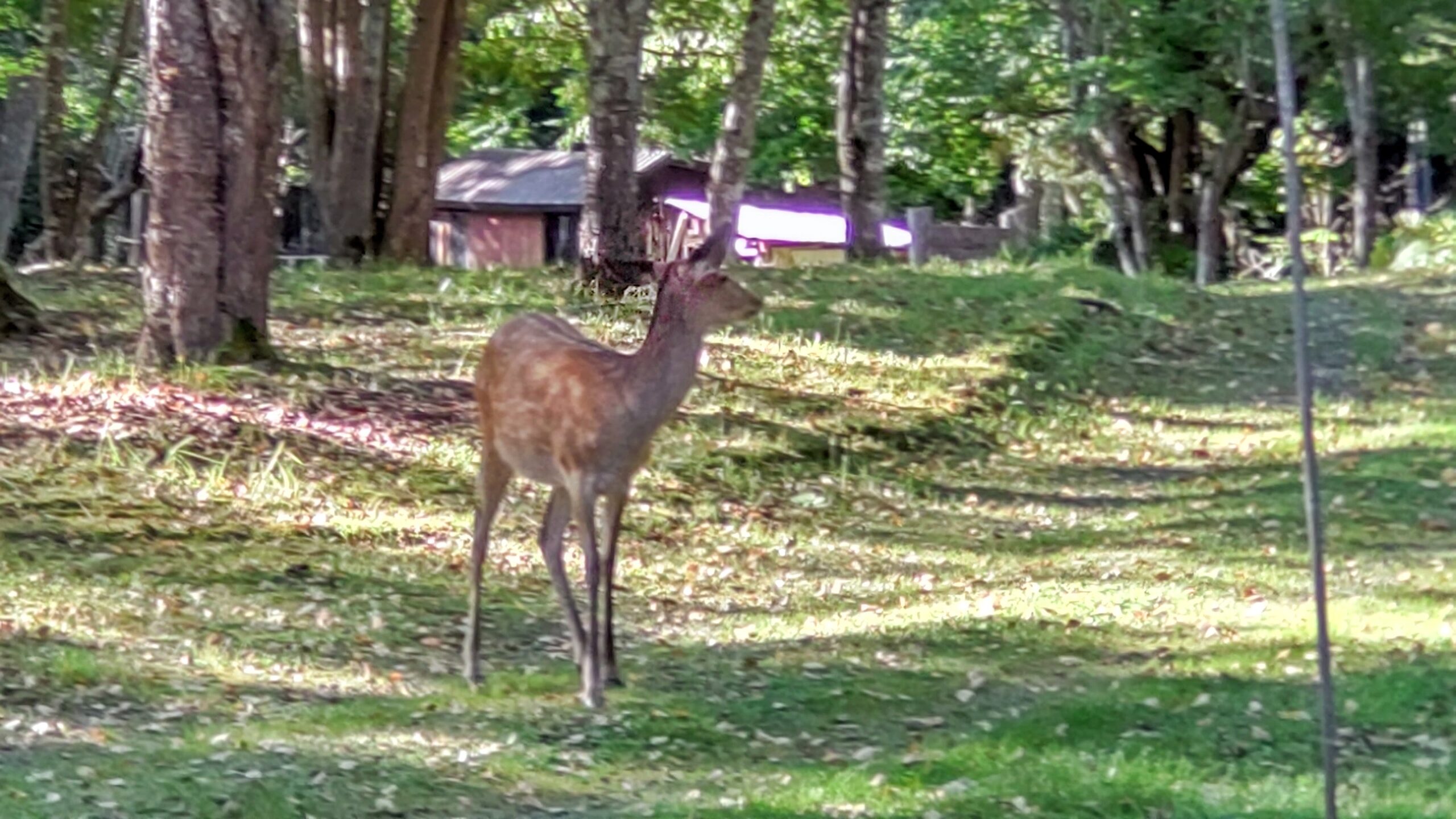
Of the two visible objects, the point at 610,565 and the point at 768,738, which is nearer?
the point at 768,738

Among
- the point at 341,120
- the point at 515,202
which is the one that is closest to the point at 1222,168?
the point at 341,120

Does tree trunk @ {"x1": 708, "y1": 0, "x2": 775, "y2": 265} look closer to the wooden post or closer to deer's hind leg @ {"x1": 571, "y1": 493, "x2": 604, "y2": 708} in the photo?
deer's hind leg @ {"x1": 571, "y1": 493, "x2": 604, "y2": 708}

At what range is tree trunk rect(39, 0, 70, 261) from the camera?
21.5m

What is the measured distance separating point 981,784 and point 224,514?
213 inches

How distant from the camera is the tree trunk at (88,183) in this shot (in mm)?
23969

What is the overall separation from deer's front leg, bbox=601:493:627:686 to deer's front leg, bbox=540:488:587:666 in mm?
110

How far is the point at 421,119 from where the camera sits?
21.0 metres

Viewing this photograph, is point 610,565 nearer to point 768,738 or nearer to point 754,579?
point 768,738

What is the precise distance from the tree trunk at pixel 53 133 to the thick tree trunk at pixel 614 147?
764 centimetres

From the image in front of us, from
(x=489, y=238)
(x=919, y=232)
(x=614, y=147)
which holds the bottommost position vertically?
(x=919, y=232)

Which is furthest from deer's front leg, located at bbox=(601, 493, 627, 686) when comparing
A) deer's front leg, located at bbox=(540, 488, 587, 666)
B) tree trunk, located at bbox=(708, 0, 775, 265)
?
tree trunk, located at bbox=(708, 0, 775, 265)

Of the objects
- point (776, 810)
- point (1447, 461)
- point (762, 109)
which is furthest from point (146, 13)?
point (762, 109)

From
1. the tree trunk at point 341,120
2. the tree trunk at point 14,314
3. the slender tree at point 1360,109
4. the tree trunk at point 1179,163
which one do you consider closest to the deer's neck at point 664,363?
the tree trunk at point 14,314

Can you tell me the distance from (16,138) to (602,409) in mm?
21051
